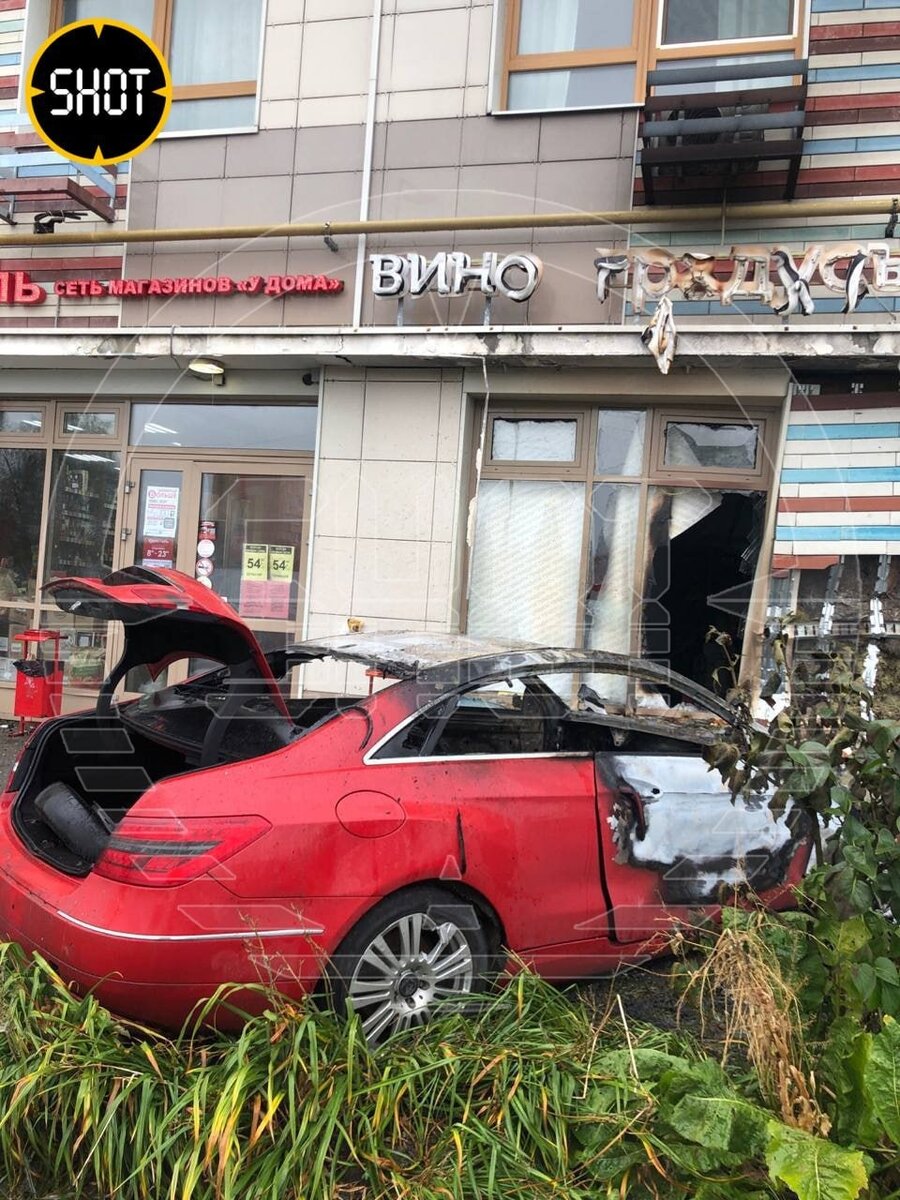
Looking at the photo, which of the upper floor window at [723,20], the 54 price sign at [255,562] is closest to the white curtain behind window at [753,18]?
the upper floor window at [723,20]

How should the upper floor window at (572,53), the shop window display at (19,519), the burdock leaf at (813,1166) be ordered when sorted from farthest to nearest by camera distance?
the shop window display at (19,519)
the upper floor window at (572,53)
the burdock leaf at (813,1166)

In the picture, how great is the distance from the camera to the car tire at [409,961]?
109 inches

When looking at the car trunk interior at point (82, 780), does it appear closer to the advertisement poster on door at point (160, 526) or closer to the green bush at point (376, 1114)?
the green bush at point (376, 1114)

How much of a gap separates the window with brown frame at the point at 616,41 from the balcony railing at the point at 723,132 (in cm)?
30

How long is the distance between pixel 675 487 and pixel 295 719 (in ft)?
12.7

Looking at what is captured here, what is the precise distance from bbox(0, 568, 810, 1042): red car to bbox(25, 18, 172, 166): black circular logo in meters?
5.63

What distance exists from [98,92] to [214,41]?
109 cm

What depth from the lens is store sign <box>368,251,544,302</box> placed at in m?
6.35

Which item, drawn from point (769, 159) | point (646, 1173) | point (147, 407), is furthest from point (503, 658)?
point (147, 407)

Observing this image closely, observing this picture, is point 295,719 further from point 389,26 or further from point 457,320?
point 389,26

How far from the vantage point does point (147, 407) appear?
306 inches

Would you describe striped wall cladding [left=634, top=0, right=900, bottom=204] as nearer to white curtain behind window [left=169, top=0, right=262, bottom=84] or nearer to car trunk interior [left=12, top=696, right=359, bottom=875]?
white curtain behind window [left=169, top=0, right=262, bottom=84]

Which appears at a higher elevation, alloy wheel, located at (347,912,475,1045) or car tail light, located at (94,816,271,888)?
car tail light, located at (94,816,271,888)

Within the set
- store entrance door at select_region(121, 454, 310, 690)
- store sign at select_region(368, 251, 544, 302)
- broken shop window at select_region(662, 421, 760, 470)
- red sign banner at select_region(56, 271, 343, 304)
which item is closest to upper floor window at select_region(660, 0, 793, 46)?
store sign at select_region(368, 251, 544, 302)
